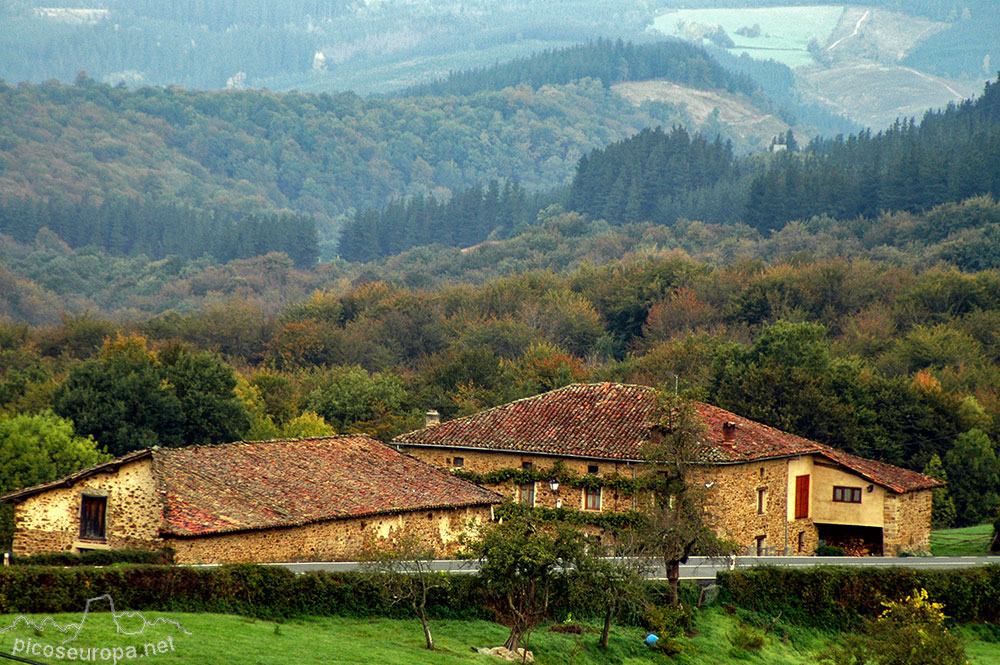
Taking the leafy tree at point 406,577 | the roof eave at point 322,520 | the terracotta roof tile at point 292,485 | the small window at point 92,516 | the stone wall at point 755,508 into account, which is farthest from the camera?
the stone wall at point 755,508

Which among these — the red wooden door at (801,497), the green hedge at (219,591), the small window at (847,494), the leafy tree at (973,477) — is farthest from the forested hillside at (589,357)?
the green hedge at (219,591)

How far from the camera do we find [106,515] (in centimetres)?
3812

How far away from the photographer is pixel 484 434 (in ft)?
167

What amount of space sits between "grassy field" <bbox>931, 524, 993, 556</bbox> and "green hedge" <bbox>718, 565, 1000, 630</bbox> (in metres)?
9.40

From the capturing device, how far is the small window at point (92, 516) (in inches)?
1503

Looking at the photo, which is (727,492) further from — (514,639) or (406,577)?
(406,577)

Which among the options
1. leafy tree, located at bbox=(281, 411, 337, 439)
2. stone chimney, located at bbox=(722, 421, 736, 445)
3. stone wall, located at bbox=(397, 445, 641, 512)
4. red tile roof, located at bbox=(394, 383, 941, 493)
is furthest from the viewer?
leafy tree, located at bbox=(281, 411, 337, 439)

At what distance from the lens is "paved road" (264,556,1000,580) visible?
38.3 meters

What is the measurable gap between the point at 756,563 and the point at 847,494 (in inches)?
356

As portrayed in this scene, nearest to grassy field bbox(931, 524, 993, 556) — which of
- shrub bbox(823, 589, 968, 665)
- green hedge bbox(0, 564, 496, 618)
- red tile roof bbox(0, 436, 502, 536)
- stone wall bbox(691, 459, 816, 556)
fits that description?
stone wall bbox(691, 459, 816, 556)

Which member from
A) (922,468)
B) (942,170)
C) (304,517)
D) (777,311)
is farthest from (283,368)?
(942,170)

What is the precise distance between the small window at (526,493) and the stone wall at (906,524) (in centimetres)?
1209

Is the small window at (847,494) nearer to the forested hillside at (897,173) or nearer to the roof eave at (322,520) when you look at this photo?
the roof eave at (322,520)

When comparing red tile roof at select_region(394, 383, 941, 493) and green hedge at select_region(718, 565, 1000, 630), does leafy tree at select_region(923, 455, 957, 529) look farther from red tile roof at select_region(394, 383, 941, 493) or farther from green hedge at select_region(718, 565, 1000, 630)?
green hedge at select_region(718, 565, 1000, 630)
